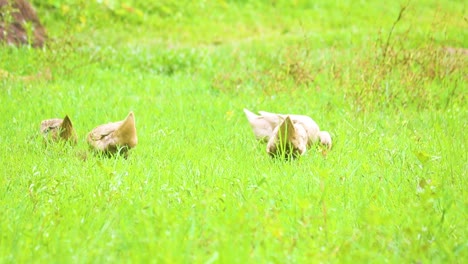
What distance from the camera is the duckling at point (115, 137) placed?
15.2ft

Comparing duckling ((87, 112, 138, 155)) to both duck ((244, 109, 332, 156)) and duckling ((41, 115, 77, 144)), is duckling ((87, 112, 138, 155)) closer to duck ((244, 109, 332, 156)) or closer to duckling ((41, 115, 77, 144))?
duckling ((41, 115, 77, 144))

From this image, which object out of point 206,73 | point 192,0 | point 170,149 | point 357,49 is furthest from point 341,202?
point 192,0

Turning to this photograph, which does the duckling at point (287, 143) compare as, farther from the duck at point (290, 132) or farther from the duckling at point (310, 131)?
the duckling at point (310, 131)

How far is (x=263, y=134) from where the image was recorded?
206 inches

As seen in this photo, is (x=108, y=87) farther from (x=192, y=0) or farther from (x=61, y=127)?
(x=192, y=0)

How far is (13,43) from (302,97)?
16.8 feet

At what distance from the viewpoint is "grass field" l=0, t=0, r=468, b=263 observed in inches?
114

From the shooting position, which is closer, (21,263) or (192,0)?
(21,263)

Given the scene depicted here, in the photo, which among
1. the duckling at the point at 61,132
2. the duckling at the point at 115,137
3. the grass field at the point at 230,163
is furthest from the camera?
the duckling at the point at 61,132

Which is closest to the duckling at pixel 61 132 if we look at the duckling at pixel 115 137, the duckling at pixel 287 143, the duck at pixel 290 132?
the duckling at pixel 115 137

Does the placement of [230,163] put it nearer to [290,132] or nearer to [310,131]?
[290,132]

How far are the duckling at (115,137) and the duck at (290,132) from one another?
3.68ft

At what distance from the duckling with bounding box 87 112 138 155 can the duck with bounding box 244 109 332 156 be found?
44.1 inches

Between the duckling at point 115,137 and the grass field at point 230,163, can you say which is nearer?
the grass field at point 230,163
